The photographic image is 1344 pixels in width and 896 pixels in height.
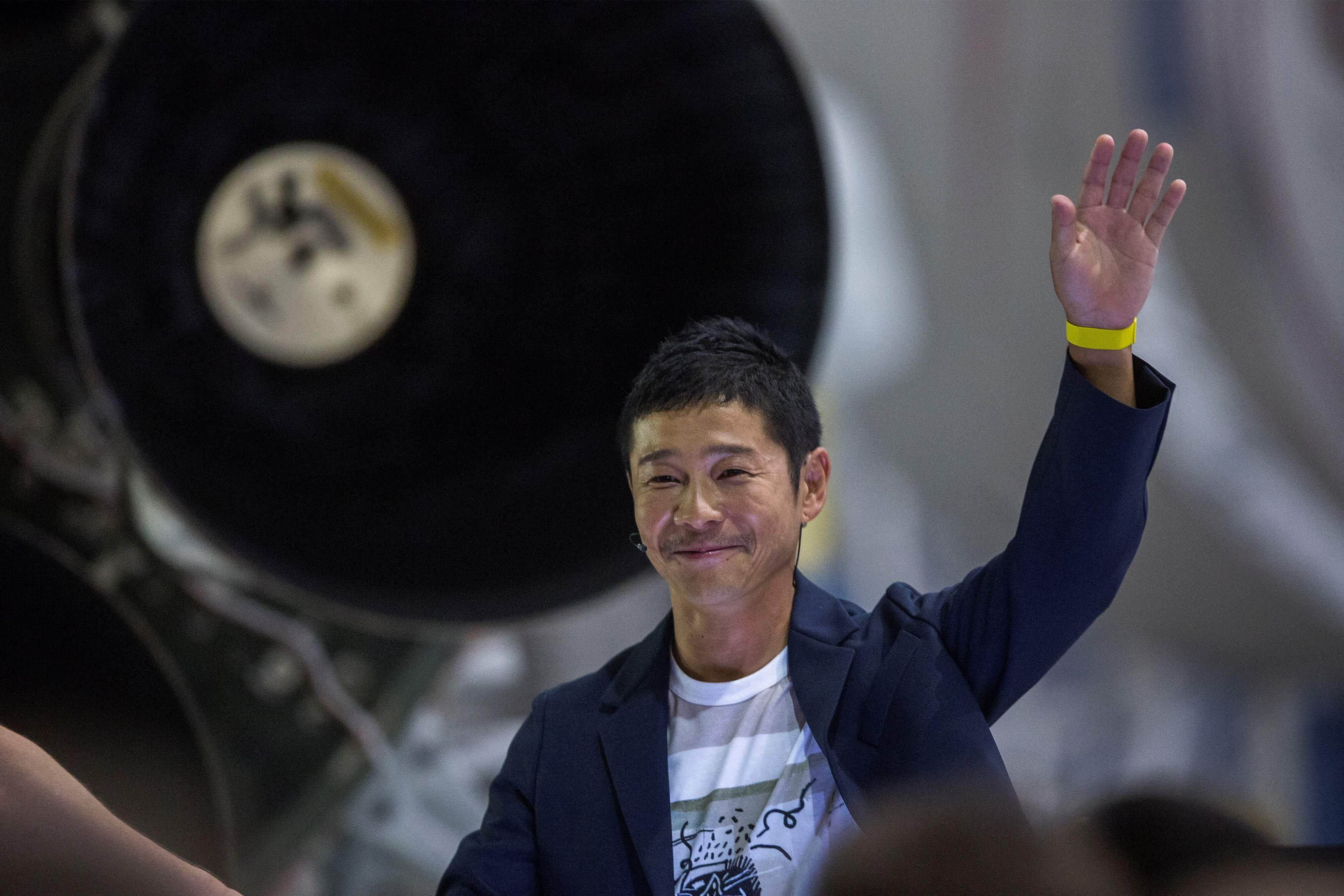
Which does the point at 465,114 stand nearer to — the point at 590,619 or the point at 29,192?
the point at 29,192

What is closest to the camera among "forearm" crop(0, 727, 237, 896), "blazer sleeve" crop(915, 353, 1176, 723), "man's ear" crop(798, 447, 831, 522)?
"forearm" crop(0, 727, 237, 896)

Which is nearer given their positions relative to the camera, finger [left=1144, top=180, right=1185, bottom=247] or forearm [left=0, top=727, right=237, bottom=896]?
forearm [left=0, top=727, right=237, bottom=896]

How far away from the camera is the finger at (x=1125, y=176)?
0.79 meters

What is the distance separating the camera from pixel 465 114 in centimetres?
140

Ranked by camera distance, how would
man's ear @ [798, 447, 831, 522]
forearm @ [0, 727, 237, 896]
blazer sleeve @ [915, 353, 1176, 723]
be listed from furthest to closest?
man's ear @ [798, 447, 831, 522], blazer sleeve @ [915, 353, 1176, 723], forearm @ [0, 727, 237, 896]

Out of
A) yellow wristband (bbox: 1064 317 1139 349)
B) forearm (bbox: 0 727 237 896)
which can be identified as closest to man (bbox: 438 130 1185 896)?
yellow wristband (bbox: 1064 317 1139 349)

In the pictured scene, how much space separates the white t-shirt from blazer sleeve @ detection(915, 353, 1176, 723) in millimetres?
118

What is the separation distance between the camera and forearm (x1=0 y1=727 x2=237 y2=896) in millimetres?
554

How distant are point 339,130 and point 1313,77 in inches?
54.5

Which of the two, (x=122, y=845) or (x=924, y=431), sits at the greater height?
(x=924, y=431)

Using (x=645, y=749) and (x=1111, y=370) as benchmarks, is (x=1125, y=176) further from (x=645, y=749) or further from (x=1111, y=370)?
(x=645, y=749)

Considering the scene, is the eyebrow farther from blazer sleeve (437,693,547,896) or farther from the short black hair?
blazer sleeve (437,693,547,896)

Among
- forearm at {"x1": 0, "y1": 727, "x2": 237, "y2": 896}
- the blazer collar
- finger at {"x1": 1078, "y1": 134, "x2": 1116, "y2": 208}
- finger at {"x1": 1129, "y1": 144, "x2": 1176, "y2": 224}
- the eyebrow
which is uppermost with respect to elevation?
finger at {"x1": 1078, "y1": 134, "x2": 1116, "y2": 208}

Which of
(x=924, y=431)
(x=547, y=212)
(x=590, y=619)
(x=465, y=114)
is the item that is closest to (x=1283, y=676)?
(x=924, y=431)
